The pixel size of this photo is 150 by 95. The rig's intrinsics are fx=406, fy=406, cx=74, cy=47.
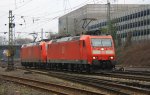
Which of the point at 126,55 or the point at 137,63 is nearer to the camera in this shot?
the point at 137,63

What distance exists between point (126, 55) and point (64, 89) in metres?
42.6

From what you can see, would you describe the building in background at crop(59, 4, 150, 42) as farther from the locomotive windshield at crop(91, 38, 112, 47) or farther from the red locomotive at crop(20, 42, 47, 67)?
the locomotive windshield at crop(91, 38, 112, 47)

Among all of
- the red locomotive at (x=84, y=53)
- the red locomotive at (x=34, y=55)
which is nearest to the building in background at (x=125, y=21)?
the red locomotive at (x=34, y=55)

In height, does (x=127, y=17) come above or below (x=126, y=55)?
above

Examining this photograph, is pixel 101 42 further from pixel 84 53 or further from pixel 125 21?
pixel 125 21

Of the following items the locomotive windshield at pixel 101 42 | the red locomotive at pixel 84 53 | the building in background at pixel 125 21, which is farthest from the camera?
the building in background at pixel 125 21

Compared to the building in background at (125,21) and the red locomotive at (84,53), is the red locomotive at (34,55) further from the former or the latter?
the building in background at (125,21)

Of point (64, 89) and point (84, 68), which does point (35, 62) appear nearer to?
point (84, 68)

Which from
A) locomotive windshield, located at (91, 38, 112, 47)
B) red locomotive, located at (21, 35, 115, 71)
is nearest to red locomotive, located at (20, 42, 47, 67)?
red locomotive, located at (21, 35, 115, 71)

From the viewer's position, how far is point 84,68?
101 ft

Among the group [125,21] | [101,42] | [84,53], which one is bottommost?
[84,53]

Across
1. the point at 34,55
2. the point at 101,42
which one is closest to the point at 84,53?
the point at 101,42

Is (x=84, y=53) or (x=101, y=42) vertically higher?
(x=101, y=42)

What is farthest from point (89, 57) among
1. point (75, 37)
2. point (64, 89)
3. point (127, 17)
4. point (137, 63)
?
point (127, 17)
